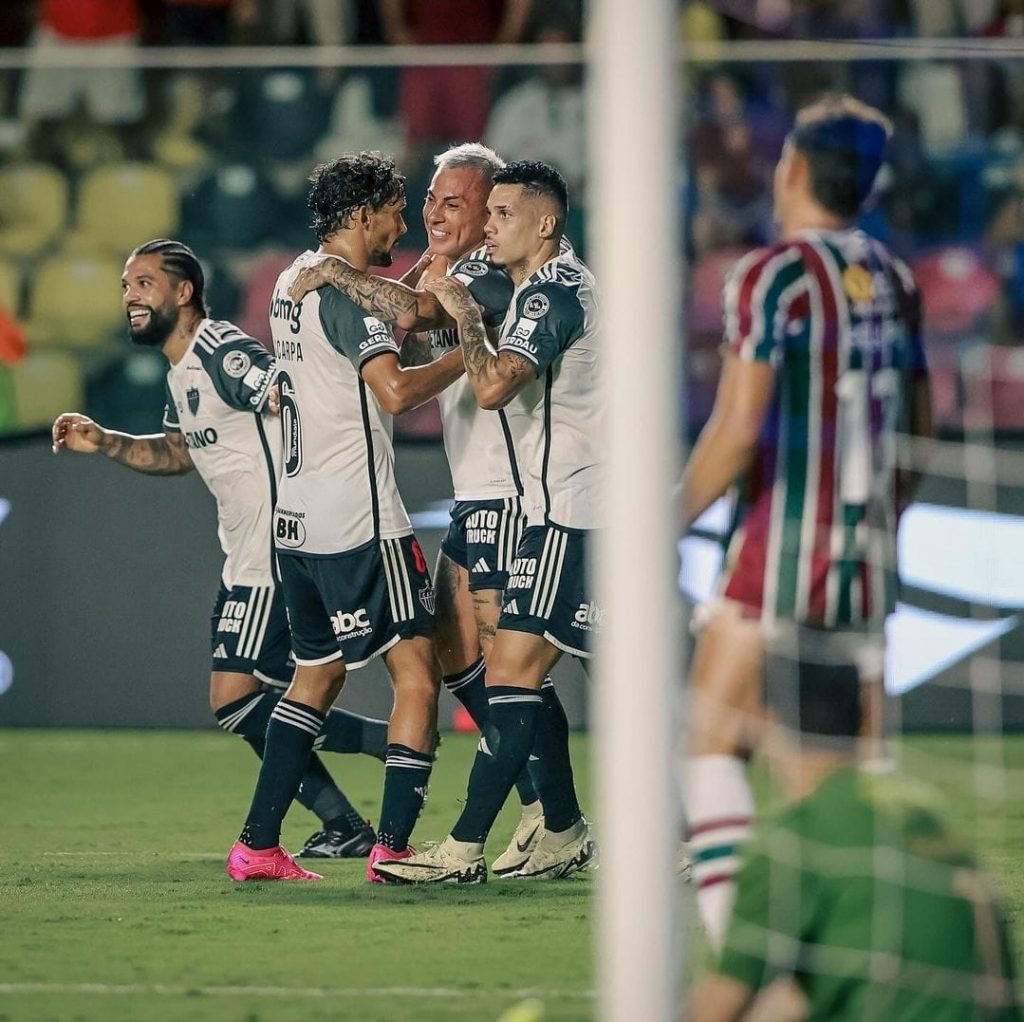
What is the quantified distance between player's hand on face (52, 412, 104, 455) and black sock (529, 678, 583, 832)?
1.63 meters

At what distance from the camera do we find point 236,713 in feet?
20.0

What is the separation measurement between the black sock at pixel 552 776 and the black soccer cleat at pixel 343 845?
24.1 inches

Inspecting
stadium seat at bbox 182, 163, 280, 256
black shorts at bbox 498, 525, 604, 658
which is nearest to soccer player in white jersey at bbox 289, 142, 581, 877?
black shorts at bbox 498, 525, 604, 658

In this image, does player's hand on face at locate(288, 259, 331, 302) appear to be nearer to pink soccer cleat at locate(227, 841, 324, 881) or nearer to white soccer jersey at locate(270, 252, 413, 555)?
white soccer jersey at locate(270, 252, 413, 555)

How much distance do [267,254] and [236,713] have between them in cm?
423

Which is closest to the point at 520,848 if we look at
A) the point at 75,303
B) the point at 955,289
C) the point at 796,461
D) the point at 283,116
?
the point at 796,461

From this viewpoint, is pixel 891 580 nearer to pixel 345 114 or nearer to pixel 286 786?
pixel 286 786

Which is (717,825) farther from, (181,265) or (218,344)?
(181,265)

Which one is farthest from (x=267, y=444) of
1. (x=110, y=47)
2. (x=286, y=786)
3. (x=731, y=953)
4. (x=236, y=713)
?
(x=110, y=47)

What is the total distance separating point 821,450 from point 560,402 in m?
1.81

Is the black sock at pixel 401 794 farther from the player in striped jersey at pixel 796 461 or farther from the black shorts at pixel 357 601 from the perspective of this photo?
the player in striped jersey at pixel 796 461

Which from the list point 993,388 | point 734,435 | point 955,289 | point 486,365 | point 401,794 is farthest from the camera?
→ point 993,388

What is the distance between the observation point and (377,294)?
5.43 metres

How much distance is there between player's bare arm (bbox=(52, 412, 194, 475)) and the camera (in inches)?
243
